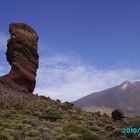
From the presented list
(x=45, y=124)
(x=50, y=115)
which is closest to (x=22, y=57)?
(x=50, y=115)

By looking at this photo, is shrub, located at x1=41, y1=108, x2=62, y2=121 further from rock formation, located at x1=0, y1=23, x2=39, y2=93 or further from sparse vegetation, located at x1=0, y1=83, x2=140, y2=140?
rock formation, located at x1=0, y1=23, x2=39, y2=93

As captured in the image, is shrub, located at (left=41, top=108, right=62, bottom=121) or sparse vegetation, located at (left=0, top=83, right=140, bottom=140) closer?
sparse vegetation, located at (left=0, top=83, right=140, bottom=140)

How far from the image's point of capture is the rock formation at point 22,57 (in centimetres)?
5219

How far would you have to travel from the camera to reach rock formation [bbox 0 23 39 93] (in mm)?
52188

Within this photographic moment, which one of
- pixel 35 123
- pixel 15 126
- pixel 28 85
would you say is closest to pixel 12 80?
pixel 28 85

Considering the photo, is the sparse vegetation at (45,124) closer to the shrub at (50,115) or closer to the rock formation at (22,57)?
the shrub at (50,115)

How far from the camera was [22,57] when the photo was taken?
177 feet

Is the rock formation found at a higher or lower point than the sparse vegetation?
higher

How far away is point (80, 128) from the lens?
23688mm

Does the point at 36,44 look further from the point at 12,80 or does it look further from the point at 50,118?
the point at 50,118

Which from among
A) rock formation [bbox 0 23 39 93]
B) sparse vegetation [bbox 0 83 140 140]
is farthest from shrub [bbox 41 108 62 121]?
rock formation [bbox 0 23 39 93]

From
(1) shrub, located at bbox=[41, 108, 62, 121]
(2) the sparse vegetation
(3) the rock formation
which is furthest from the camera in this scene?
(3) the rock formation

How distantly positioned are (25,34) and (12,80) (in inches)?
336

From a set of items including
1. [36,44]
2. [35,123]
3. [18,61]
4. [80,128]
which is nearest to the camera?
[80,128]
